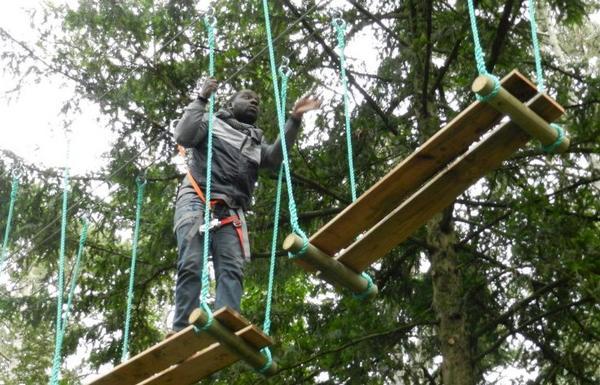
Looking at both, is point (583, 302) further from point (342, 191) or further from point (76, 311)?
point (76, 311)

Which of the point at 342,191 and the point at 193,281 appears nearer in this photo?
the point at 193,281

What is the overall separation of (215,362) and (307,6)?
4922 mm

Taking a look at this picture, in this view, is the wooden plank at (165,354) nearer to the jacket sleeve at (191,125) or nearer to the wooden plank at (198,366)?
the wooden plank at (198,366)

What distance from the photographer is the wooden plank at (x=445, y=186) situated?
4.04m

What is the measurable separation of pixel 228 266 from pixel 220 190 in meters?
0.48

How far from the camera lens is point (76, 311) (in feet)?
28.2

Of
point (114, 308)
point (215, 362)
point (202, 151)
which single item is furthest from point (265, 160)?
point (114, 308)

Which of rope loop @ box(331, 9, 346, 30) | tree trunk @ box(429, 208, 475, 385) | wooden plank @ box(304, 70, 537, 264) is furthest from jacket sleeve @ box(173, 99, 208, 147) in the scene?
tree trunk @ box(429, 208, 475, 385)

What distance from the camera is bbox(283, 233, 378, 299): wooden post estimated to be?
4.25m

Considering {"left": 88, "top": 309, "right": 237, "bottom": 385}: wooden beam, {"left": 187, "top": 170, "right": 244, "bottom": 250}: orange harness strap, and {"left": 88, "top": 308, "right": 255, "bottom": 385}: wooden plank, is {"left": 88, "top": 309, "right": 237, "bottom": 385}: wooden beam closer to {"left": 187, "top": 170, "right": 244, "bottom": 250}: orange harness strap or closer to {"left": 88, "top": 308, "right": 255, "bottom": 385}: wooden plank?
{"left": 88, "top": 308, "right": 255, "bottom": 385}: wooden plank

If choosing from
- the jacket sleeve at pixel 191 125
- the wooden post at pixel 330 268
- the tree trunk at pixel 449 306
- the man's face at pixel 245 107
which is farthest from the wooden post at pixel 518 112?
the tree trunk at pixel 449 306

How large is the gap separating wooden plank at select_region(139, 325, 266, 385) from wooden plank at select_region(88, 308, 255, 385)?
0.08 m

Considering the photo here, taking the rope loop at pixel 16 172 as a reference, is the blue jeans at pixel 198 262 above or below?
below

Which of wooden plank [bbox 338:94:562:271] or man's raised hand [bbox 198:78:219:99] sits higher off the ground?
man's raised hand [bbox 198:78:219:99]
